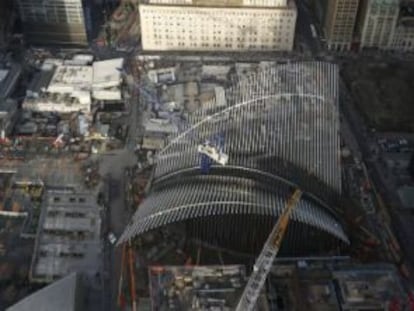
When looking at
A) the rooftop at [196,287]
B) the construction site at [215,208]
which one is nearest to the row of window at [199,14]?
the construction site at [215,208]

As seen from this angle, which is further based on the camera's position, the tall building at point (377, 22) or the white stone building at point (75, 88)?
the tall building at point (377, 22)

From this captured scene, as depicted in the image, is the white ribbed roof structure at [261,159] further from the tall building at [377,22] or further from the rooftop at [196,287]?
the tall building at [377,22]

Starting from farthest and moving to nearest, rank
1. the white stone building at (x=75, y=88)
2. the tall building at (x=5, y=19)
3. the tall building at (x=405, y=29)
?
the tall building at (x=5, y=19), the tall building at (x=405, y=29), the white stone building at (x=75, y=88)

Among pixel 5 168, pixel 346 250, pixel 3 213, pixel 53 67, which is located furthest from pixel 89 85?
pixel 346 250

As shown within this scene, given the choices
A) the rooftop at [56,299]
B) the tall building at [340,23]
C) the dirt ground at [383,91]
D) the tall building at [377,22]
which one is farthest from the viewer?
the tall building at [340,23]

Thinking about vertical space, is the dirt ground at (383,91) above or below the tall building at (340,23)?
below

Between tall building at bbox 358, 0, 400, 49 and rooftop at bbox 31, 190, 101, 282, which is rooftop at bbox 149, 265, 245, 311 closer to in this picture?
rooftop at bbox 31, 190, 101, 282

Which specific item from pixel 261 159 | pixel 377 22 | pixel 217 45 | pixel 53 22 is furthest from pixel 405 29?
pixel 53 22
